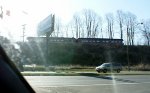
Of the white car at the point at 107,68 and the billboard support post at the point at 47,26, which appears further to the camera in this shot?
the white car at the point at 107,68

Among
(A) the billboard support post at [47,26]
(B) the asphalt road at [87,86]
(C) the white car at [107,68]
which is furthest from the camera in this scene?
(C) the white car at [107,68]

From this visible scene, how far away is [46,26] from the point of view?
54.8m

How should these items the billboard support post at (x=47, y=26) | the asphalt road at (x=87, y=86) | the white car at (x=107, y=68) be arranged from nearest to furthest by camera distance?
1. the asphalt road at (x=87, y=86)
2. the billboard support post at (x=47, y=26)
3. the white car at (x=107, y=68)

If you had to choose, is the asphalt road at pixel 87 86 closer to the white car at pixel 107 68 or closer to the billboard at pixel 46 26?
the billboard at pixel 46 26

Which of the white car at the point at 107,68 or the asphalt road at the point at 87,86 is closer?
the asphalt road at the point at 87,86

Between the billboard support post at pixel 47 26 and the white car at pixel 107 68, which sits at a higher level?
the billboard support post at pixel 47 26

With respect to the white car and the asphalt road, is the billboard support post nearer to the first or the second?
the white car

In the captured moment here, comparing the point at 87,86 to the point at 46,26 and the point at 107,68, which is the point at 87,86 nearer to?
the point at 46,26

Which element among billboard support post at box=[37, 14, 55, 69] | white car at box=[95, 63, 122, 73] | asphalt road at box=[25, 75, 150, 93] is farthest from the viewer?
white car at box=[95, 63, 122, 73]

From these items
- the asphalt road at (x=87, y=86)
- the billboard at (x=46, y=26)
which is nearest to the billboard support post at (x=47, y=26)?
the billboard at (x=46, y=26)

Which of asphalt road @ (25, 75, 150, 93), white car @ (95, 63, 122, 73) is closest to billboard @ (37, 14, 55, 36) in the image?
white car @ (95, 63, 122, 73)

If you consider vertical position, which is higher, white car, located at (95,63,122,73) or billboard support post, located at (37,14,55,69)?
billboard support post, located at (37,14,55,69)

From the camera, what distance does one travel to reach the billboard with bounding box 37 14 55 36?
53.1 m

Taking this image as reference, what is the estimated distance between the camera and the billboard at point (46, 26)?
174 ft
